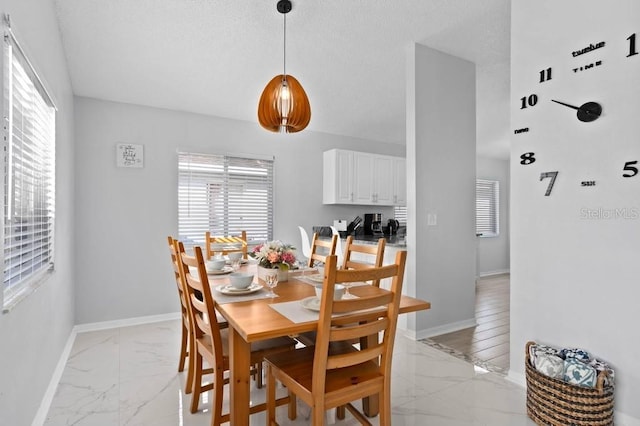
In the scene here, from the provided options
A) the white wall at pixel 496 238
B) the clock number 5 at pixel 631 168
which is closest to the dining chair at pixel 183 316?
the clock number 5 at pixel 631 168

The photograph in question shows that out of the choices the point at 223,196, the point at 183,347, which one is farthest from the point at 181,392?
the point at 223,196

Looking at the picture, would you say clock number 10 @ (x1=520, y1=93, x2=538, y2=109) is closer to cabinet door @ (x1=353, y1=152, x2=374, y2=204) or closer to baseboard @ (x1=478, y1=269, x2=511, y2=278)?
cabinet door @ (x1=353, y1=152, x2=374, y2=204)

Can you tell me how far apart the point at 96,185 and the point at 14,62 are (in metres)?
2.20

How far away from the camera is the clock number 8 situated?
224 cm

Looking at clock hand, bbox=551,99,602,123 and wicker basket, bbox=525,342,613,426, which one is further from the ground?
clock hand, bbox=551,99,602,123

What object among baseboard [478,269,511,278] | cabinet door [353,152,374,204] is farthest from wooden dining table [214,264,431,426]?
baseboard [478,269,511,278]

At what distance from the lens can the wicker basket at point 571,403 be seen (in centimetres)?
171

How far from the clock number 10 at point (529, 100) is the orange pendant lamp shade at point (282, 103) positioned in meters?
1.44

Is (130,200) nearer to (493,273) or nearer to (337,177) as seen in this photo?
(337,177)

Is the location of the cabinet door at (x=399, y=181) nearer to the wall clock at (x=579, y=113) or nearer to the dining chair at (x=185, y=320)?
the wall clock at (x=579, y=113)

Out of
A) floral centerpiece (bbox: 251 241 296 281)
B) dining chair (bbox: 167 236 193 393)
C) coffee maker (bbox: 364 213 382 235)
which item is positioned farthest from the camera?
coffee maker (bbox: 364 213 382 235)

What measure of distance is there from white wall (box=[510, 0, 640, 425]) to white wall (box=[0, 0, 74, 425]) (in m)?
2.76

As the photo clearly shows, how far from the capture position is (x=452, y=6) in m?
2.48

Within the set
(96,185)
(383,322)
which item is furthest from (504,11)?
(96,185)
